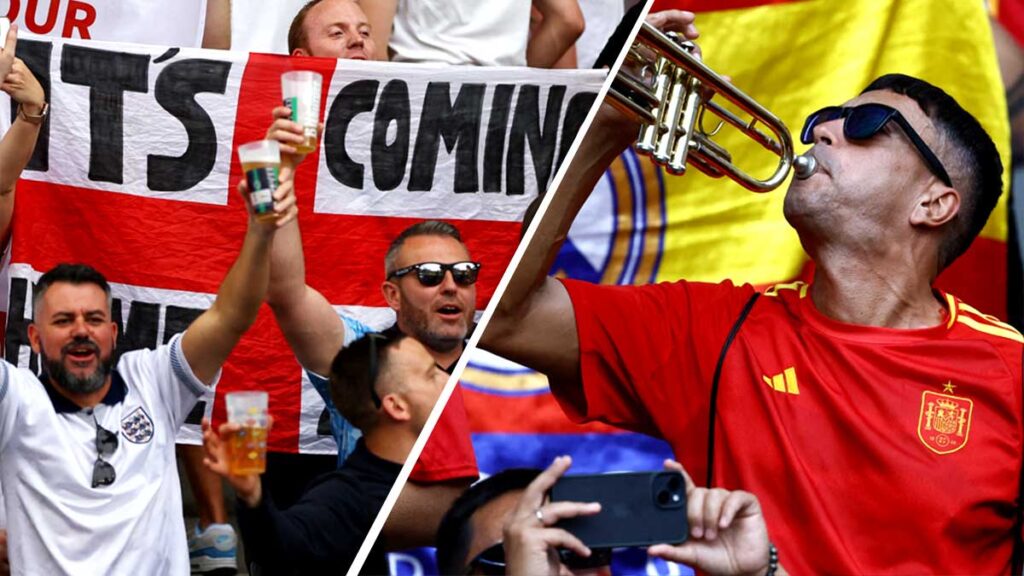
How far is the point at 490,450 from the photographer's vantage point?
1.66 metres

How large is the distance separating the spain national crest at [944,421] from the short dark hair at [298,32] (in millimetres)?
1367

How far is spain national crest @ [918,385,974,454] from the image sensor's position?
1.62 meters

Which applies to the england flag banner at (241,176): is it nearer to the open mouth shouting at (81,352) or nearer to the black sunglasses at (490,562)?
the open mouth shouting at (81,352)

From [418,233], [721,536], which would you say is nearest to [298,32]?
[418,233]

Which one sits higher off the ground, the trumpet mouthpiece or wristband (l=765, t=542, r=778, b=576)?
the trumpet mouthpiece

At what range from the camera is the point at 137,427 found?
6.95 ft

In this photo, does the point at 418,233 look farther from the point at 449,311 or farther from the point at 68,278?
the point at 68,278

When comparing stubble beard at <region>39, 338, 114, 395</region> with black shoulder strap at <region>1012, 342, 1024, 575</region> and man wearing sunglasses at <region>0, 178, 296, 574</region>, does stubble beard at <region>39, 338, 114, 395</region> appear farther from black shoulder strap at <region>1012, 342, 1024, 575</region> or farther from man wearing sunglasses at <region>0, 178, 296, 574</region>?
black shoulder strap at <region>1012, 342, 1024, 575</region>

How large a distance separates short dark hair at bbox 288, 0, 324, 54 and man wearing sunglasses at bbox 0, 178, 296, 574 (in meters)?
0.52

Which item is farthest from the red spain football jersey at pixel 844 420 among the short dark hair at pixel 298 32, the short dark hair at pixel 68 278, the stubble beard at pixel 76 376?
the short dark hair at pixel 298 32

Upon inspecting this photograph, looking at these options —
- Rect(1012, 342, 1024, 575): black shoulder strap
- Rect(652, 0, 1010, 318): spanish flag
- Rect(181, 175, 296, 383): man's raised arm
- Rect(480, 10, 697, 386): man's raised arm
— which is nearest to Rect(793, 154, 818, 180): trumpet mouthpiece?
Rect(652, 0, 1010, 318): spanish flag

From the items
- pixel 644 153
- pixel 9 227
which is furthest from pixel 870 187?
pixel 9 227

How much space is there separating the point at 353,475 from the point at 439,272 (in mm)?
376

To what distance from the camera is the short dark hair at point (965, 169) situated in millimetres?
1863
